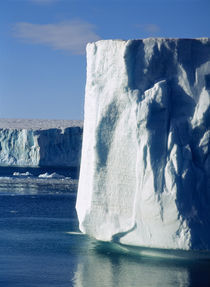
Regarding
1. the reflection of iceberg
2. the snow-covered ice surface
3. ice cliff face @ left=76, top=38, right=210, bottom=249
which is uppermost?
ice cliff face @ left=76, top=38, right=210, bottom=249

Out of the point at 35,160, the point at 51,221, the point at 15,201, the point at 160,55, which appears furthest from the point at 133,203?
the point at 35,160

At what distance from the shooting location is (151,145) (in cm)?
1102

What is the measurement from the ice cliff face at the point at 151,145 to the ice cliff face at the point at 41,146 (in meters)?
28.7

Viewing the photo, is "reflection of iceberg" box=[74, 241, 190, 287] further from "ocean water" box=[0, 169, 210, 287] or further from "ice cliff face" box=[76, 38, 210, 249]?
"ice cliff face" box=[76, 38, 210, 249]

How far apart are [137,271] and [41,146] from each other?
31125 mm

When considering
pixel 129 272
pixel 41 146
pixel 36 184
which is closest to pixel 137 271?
pixel 129 272

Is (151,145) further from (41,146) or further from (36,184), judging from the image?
(41,146)

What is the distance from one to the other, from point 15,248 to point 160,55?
16.7 feet

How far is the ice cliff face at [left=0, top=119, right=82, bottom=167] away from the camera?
40.9m

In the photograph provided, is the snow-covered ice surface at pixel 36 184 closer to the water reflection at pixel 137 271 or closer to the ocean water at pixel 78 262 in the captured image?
the ocean water at pixel 78 262

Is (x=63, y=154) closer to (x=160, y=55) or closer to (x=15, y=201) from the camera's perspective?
(x=15, y=201)

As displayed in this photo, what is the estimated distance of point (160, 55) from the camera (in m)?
11.3

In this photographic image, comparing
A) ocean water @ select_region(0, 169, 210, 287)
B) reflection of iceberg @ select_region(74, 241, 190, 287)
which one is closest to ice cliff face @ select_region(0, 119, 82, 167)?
ocean water @ select_region(0, 169, 210, 287)

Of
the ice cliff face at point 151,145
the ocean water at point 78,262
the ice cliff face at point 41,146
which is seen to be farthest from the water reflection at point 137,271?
the ice cliff face at point 41,146
